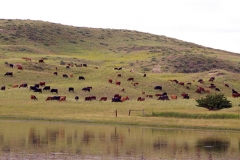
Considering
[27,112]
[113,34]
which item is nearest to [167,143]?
[27,112]

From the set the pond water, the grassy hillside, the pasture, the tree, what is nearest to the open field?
the pasture

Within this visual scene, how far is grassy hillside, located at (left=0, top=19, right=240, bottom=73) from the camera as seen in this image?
5103 inches

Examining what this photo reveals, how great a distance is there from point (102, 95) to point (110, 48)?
281ft

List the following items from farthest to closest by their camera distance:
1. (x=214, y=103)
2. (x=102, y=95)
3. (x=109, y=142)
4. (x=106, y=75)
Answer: (x=106, y=75) < (x=102, y=95) < (x=214, y=103) < (x=109, y=142)

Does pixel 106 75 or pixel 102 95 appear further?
pixel 106 75

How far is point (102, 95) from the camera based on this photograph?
76.4m

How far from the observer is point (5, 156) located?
1239 inches

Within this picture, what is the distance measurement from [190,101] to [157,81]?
23585 mm

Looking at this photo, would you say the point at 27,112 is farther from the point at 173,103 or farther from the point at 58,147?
the point at 58,147

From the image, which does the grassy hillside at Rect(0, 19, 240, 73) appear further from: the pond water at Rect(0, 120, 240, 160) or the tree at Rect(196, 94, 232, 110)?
the pond water at Rect(0, 120, 240, 160)

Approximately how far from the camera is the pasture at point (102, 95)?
53750mm

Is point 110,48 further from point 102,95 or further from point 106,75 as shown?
point 102,95

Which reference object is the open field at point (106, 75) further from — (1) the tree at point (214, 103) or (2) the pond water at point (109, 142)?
(2) the pond water at point (109, 142)

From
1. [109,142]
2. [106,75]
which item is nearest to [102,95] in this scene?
[106,75]
